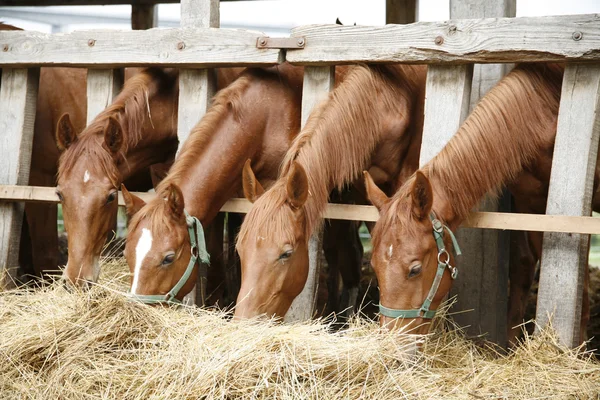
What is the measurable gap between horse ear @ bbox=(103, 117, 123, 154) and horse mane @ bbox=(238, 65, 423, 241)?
1.10 m

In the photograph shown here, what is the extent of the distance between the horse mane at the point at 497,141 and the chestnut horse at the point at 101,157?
1.69 metres

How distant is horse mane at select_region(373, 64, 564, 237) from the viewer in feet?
11.7

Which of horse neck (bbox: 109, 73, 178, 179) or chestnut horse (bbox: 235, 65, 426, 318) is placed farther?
horse neck (bbox: 109, 73, 178, 179)

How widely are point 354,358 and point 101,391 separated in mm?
1047

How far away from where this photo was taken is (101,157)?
4.19 metres

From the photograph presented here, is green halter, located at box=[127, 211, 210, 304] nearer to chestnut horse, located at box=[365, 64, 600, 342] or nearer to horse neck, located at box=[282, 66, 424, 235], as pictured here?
horse neck, located at box=[282, 66, 424, 235]

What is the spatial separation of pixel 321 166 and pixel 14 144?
225 cm

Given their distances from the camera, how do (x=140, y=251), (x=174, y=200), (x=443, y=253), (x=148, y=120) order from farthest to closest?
(x=148, y=120)
(x=174, y=200)
(x=140, y=251)
(x=443, y=253)

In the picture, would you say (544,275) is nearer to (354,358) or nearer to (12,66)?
(354,358)

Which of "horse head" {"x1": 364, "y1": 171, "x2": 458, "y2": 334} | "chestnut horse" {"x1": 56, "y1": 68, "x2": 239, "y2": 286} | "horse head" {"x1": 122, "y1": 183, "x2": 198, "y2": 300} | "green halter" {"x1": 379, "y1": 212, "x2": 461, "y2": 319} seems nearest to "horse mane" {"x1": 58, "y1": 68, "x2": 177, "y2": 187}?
"chestnut horse" {"x1": 56, "y1": 68, "x2": 239, "y2": 286}

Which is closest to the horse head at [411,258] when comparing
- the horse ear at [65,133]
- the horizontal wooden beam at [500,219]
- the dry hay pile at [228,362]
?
the dry hay pile at [228,362]

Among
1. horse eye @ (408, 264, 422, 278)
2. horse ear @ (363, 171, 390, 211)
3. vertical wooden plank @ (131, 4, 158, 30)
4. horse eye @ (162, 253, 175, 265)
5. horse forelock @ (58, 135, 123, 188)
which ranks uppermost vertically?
vertical wooden plank @ (131, 4, 158, 30)

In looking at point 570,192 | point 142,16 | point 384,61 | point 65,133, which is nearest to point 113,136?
point 65,133

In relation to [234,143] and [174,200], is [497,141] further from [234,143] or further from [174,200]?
[174,200]
